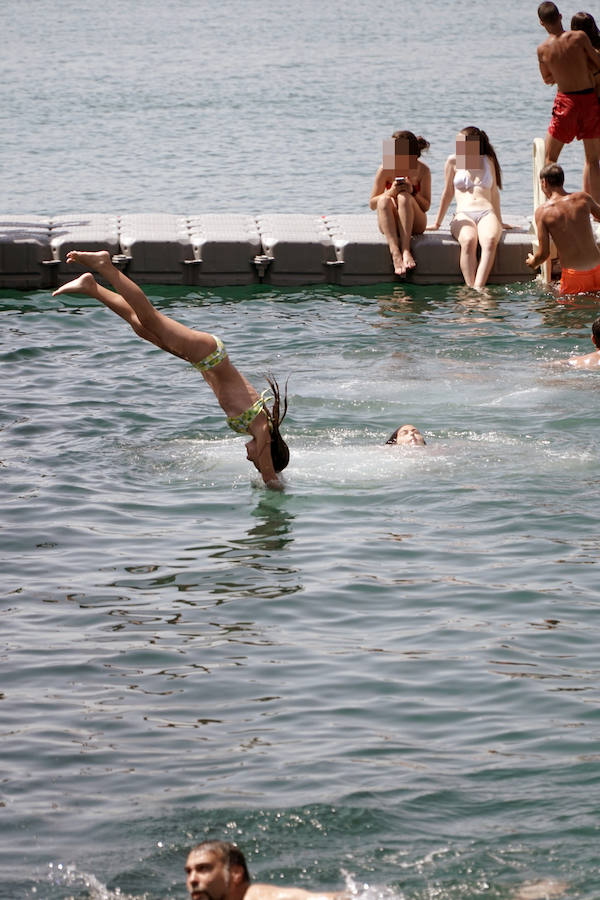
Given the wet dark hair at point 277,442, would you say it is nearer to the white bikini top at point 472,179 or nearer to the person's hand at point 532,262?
the person's hand at point 532,262

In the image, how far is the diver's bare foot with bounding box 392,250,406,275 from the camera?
15719mm

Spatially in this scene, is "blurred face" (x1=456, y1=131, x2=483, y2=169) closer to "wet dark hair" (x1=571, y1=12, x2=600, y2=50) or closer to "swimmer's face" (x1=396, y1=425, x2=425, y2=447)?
"wet dark hair" (x1=571, y1=12, x2=600, y2=50)

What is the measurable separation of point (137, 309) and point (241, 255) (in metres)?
8.12

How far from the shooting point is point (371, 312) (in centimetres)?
1514

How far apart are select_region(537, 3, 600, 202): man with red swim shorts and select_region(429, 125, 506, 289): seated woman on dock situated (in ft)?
2.52

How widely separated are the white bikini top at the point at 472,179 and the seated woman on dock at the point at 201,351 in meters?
7.74

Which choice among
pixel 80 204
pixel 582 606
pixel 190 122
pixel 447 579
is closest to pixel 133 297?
pixel 447 579

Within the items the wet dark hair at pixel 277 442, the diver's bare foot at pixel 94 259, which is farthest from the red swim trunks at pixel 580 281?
the diver's bare foot at pixel 94 259

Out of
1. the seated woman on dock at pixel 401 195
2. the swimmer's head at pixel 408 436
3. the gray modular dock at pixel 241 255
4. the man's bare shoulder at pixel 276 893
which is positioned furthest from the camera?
the gray modular dock at pixel 241 255

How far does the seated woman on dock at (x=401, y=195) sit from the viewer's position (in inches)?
609

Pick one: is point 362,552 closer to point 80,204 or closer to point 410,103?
point 80,204

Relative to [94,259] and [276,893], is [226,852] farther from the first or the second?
[94,259]

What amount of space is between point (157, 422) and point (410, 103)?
87.6ft

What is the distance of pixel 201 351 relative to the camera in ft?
27.9
